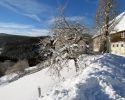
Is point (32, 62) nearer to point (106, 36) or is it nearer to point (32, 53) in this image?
point (32, 53)

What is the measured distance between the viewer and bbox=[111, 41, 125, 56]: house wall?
42394mm

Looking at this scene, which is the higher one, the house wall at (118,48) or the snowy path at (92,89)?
the house wall at (118,48)

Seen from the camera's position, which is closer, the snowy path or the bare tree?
the snowy path

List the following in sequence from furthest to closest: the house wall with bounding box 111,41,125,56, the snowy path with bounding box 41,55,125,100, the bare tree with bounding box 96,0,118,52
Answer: the house wall with bounding box 111,41,125,56
the bare tree with bounding box 96,0,118,52
the snowy path with bounding box 41,55,125,100

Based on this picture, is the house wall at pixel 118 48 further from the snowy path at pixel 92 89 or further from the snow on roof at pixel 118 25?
the snowy path at pixel 92 89

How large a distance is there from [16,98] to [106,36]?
1930 centimetres

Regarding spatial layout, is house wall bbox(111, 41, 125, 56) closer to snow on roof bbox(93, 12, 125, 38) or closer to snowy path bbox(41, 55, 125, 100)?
snow on roof bbox(93, 12, 125, 38)

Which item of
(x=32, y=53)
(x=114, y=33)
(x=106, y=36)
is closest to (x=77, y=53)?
(x=106, y=36)

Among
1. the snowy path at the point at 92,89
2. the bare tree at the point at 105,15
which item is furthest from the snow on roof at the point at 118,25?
the snowy path at the point at 92,89

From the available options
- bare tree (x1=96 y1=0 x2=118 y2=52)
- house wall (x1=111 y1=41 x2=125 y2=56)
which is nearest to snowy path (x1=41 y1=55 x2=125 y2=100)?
bare tree (x1=96 y1=0 x2=118 y2=52)

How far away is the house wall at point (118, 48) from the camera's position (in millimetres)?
42394

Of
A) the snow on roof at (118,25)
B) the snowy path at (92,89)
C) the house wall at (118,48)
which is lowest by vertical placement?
the snowy path at (92,89)

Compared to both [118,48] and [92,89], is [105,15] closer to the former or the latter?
[118,48]

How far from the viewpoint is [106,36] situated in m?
40.0
